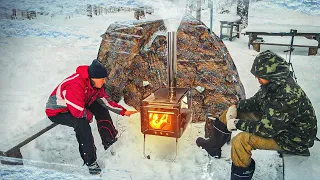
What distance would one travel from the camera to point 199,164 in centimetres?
301

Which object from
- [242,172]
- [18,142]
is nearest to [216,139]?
[242,172]

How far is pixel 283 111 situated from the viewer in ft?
6.82

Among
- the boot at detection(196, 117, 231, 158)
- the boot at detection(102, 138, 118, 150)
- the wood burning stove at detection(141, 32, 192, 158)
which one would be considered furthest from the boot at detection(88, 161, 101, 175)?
the boot at detection(196, 117, 231, 158)

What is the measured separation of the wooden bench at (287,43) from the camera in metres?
5.46

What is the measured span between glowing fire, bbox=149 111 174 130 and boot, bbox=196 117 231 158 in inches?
19.6

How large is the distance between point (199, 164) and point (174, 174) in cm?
38

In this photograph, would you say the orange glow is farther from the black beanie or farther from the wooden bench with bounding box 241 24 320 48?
the wooden bench with bounding box 241 24 320 48

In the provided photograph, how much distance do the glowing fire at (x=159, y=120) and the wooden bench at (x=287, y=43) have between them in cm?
378

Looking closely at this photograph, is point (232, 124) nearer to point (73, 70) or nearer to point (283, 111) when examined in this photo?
point (283, 111)

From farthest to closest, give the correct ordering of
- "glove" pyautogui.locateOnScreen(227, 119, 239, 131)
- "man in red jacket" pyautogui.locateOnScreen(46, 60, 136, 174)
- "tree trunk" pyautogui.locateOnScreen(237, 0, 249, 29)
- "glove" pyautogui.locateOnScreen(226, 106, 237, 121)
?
"tree trunk" pyautogui.locateOnScreen(237, 0, 249, 29) < "man in red jacket" pyautogui.locateOnScreen(46, 60, 136, 174) < "glove" pyautogui.locateOnScreen(226, 106, 237, 121) < "glove" pyautogui.locateOnScreen(227, 119, 239, 131)

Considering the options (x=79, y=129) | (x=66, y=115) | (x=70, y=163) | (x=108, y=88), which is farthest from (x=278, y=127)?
(x=108, y=88)

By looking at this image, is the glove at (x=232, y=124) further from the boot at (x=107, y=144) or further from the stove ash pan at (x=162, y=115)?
the boot at (x=107, y=144)

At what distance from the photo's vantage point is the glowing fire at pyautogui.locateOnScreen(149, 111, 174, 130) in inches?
110

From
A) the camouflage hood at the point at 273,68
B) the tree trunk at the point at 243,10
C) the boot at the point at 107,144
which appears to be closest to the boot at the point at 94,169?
the boot at the point at 107,144
